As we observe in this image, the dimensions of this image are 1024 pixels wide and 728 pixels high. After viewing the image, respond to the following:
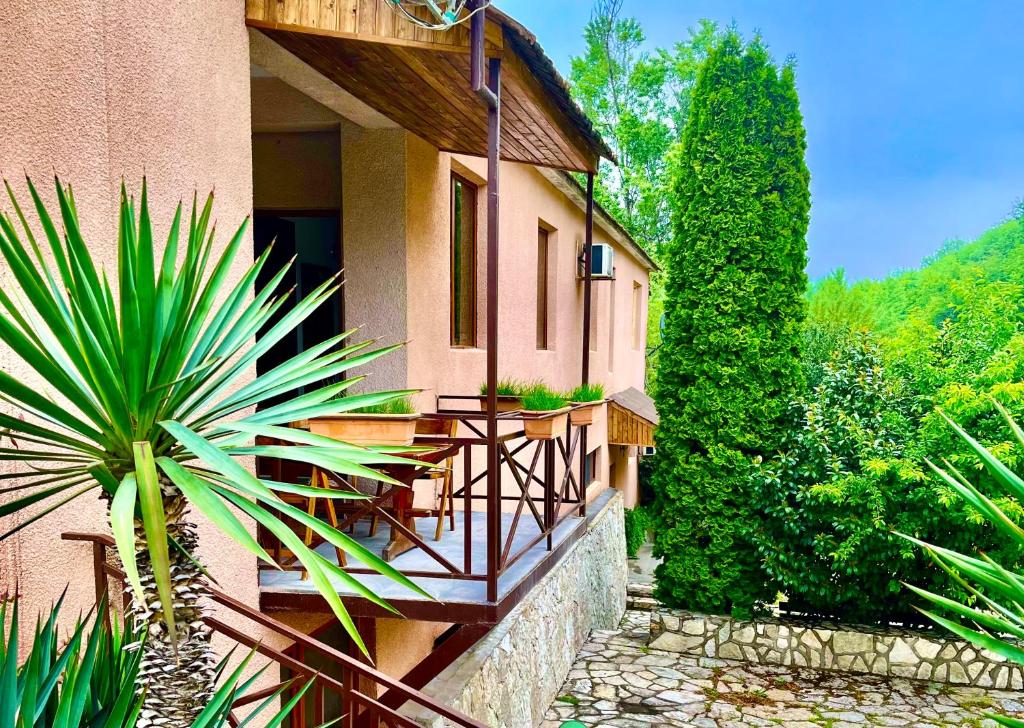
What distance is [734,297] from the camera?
29.1ft

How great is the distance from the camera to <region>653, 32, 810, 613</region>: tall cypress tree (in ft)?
28.8

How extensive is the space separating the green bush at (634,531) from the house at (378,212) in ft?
26.5

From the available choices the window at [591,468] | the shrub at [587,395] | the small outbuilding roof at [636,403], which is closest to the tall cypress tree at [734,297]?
the shrub at [587,395]

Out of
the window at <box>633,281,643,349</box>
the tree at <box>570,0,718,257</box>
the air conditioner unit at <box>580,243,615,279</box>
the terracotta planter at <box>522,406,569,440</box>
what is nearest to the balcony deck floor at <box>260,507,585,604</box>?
the terracotta planter at <box>522,406,569,440</box>

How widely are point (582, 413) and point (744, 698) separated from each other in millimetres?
3222

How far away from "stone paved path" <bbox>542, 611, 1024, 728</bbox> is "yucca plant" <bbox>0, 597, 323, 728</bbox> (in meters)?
5.17

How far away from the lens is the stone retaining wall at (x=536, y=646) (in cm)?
511

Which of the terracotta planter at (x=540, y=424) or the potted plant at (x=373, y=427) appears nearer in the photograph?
the potted plant at (x=373, y=427)

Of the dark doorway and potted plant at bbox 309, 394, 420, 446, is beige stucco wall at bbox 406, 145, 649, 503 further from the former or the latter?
potted plant at bbox 309, 394, 420, 446

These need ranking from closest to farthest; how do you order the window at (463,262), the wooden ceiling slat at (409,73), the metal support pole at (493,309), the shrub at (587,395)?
1. the wooden ceiling slat at (409,73)
2. the metal support pole at (493,309)
3. the shrub at (587,395)
4. the window at (463,262)

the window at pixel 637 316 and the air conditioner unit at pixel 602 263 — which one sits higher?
the air conditioner unit at pixel 602 263

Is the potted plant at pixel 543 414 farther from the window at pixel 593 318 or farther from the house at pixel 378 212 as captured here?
the window at pixel 593 318

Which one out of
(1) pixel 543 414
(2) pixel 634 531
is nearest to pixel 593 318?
(2) pixel 634 531

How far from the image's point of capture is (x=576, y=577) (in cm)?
938
